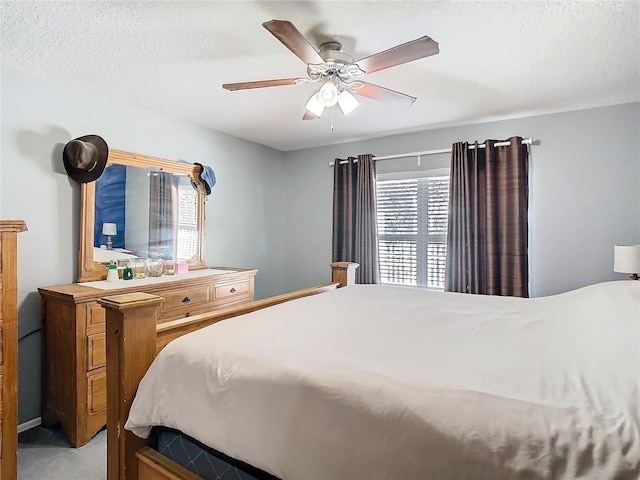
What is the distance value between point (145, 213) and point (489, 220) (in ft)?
10.1

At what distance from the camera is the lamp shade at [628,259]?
7.77 feet

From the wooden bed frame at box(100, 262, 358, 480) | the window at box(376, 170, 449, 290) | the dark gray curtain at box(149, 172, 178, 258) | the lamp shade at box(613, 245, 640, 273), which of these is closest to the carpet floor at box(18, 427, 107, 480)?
the wooden bed frame at box(100, 262, 358, 480)

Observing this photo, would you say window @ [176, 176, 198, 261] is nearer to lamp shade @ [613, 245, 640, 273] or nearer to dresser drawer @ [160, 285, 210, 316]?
dresser drawer @ [160, 285, 210, 316]

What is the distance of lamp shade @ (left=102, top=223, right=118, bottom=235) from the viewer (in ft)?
8.80

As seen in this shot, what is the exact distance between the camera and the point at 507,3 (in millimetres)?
1598

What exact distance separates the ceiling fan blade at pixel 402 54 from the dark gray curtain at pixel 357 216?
2.04 m

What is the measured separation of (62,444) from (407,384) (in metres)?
2.37

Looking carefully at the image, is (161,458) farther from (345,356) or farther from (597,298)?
(597,298)

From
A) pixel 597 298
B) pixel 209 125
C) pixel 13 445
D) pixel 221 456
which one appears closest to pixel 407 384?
pixel 221 456

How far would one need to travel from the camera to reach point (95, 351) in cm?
219

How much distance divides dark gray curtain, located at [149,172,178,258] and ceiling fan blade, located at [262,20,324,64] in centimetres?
193

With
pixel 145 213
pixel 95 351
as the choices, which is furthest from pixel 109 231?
pixel 95 351

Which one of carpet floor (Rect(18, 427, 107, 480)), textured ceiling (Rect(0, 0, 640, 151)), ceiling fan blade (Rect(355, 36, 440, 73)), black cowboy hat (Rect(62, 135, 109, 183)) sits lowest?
carpet floor (Rect(18, 427, 107, 480))

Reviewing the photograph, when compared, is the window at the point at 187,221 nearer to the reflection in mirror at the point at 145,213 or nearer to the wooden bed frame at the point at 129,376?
the reflection in mirror at the point at 145,213
